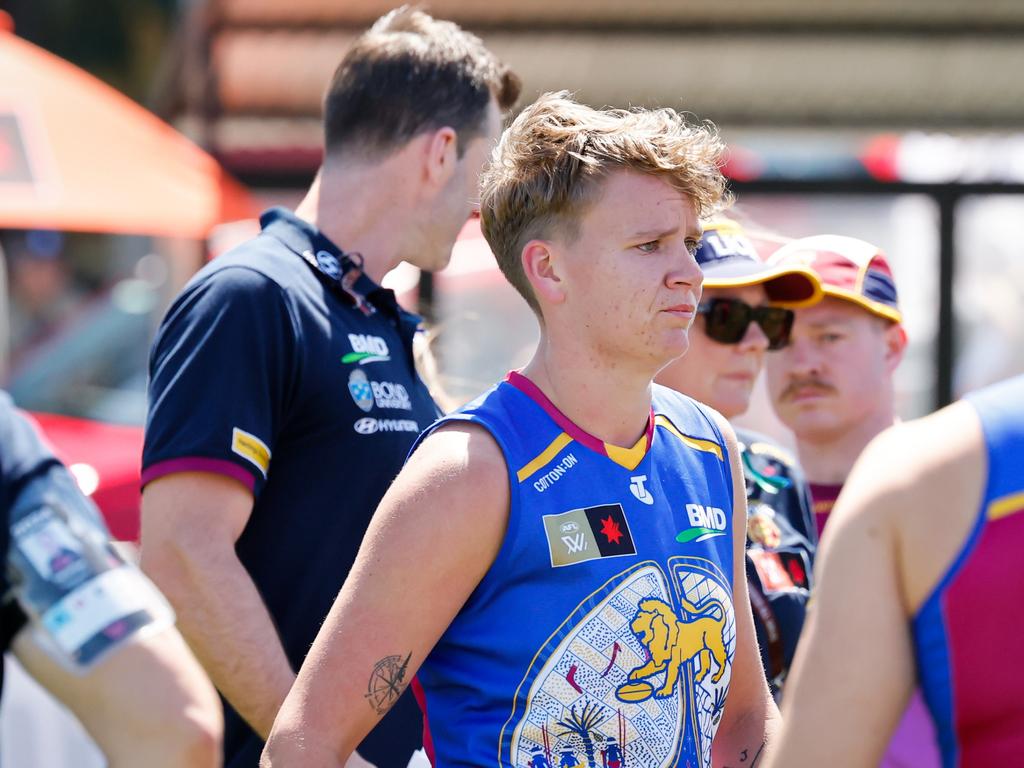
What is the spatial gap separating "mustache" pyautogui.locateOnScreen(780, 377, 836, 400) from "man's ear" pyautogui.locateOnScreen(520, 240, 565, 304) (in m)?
1.49

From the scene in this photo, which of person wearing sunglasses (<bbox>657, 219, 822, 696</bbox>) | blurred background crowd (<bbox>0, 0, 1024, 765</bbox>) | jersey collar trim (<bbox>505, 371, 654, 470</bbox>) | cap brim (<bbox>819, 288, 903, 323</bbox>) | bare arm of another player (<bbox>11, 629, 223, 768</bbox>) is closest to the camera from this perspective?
bare arm of another player (<bbox>11, 629, 223, 768</bbox>)

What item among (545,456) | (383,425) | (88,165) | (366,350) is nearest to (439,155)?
(366,350)

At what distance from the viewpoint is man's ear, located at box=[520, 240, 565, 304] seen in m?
2.19

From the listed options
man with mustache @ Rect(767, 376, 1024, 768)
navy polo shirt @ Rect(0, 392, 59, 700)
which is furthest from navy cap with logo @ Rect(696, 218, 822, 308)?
navy polo shirt @ Rect(0, 392, 59, 700)

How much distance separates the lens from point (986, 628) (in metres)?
1.42

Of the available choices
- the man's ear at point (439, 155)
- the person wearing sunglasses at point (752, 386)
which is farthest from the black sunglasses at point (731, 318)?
the man's ear at point (439, 155)

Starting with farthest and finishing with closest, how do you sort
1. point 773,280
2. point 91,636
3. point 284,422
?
1. point 773,280
2. point 284,422
3. point 91,636

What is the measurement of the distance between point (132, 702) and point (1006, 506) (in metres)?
0.94

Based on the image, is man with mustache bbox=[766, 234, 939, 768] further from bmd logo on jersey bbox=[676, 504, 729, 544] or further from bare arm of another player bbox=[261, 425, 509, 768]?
bare arm of another player bbox=[261, 425, 509, 768]

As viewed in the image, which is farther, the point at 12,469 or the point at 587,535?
the point at 587,535

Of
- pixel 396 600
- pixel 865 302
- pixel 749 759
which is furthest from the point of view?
pixel 865 302

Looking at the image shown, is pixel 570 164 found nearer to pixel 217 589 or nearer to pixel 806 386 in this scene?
pixel 217 589

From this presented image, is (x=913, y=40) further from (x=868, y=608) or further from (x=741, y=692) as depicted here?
(x=868, y=608)

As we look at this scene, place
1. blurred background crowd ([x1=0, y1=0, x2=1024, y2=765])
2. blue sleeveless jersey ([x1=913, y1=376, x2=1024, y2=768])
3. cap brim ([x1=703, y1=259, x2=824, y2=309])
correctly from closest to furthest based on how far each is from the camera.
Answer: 1. blue sleeveless jersey ([x1=913, y1=376, x2=1024, y2=768])
2. cap brim ([x1=703, y1=259, x2=824, y2=309])
3. blurred background crowd ([x1=0, y1=0, x2=1024, y2=765])
